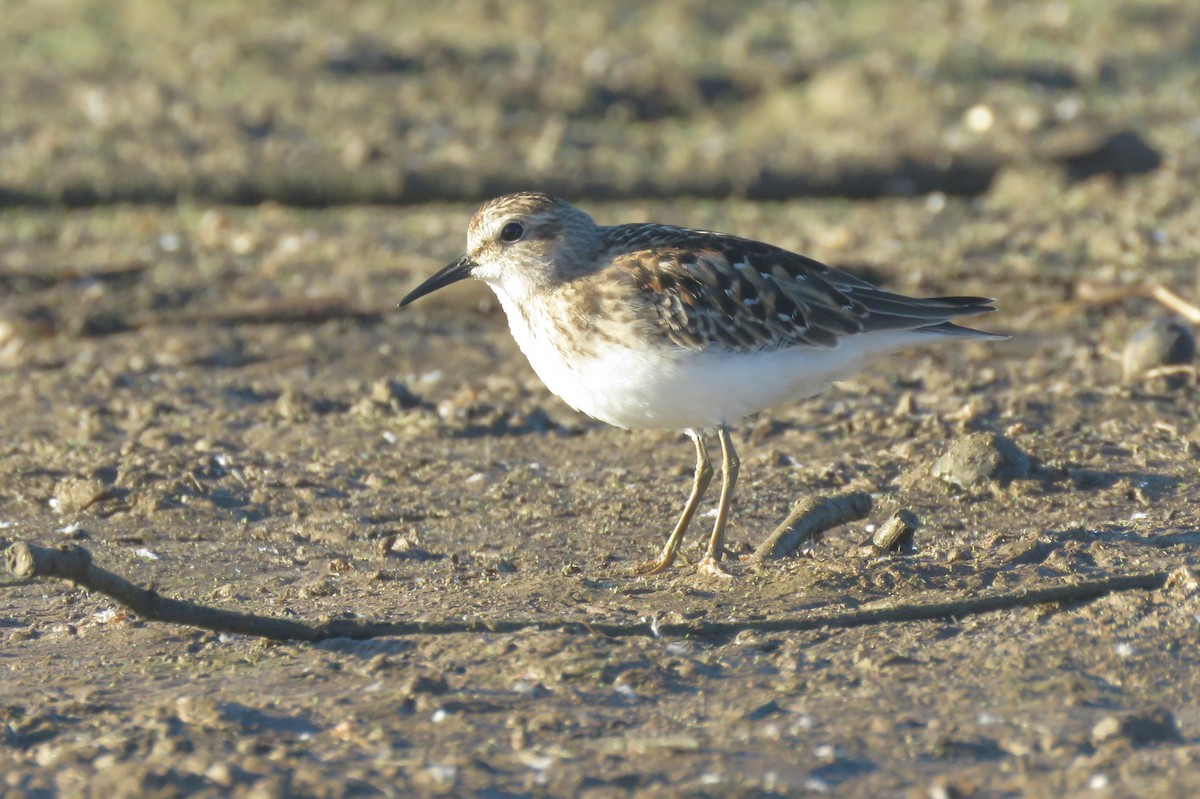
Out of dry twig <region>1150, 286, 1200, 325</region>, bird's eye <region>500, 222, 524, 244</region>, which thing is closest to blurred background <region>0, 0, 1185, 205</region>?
dry twig <region>1150, 286, 1200, 325</region>

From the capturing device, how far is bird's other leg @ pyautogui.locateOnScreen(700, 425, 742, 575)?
5613 mm

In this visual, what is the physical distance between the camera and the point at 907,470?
6578mm

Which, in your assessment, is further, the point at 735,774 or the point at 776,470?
the point at 776,470

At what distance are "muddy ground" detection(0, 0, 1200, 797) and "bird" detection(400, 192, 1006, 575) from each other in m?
0.58

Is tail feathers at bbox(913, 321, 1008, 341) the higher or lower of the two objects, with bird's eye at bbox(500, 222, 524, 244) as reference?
lower

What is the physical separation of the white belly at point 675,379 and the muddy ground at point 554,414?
58cm

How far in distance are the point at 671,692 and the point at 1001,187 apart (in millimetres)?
6838

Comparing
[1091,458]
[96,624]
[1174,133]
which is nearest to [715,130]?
[1174,133]

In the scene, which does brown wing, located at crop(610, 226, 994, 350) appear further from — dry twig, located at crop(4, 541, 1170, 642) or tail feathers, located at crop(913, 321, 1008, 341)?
dry twig, located at crop(4, 541, 1170, 642)

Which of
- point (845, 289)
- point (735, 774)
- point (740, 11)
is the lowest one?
point (735, 774)

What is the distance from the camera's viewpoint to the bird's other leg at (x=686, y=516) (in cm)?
575

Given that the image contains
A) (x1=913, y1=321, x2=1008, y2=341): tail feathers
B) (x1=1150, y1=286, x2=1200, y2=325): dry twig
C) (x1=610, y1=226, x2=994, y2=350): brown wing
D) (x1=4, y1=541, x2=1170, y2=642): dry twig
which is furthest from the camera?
(x1=1150, y1=286, x2=1200, y2=325): dry twig

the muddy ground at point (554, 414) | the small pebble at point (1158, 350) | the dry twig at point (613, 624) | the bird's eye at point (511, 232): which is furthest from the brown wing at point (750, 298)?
the small pebble at point (1158, 350)

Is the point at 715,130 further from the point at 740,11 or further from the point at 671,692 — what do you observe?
the point at 671,692
